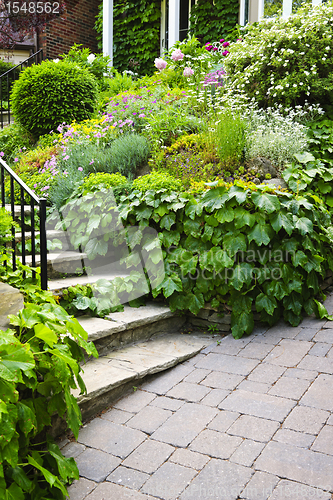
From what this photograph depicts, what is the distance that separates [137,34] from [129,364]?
9163 millimetres

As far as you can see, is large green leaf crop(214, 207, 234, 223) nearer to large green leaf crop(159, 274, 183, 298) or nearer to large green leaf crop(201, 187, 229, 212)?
large green leaf crop(201, 187, 229, 212)

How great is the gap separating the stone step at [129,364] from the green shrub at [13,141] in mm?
4026

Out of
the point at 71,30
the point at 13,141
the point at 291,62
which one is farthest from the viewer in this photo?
the point at 71,30

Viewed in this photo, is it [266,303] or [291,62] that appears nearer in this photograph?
[266,303]

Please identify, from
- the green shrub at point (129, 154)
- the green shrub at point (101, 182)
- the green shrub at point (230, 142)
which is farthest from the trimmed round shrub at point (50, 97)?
the green shrub at point (230, 142)

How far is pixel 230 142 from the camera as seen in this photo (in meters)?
4.13

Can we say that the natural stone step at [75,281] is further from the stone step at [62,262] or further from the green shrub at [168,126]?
the green shrub at [168,126]

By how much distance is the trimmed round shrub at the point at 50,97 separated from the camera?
20.2 feet

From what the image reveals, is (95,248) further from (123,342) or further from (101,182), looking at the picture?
(123,342)

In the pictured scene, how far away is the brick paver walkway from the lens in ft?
6.17

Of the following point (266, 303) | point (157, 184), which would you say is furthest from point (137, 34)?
point (266, 303)

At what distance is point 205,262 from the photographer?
10.7ft

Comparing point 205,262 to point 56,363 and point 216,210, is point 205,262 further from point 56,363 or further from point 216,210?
point 56,363

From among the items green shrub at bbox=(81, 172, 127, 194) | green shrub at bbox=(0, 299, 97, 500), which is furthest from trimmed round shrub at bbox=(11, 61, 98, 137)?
green shrub at bbox=(0, 299, 97, 500)
